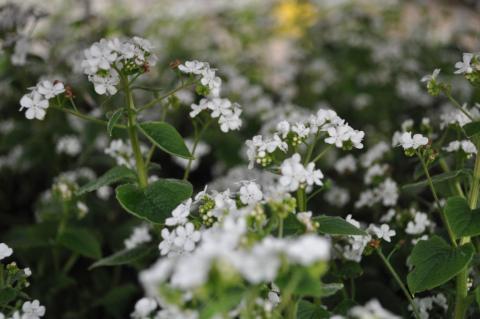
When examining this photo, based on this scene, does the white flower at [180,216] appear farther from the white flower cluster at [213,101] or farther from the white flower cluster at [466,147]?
the white flower cluster at [466,147]

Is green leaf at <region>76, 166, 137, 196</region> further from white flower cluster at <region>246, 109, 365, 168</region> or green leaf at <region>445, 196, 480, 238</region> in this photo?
green leaf at <region>445, 196, 480, 238</region>

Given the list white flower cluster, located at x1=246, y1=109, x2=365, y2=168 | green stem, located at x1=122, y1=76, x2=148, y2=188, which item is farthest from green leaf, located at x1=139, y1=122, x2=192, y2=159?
white flower cluster, located at x1=246, y1=109, x2=365, y2=168

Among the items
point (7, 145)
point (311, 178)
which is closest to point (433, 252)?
point (311, 178)

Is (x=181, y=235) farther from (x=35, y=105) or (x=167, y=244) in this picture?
(x=35, y=105)

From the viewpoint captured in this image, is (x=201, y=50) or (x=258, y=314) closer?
(x=258, y=314)

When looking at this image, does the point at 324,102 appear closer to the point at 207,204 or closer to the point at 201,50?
the point at 201,50
